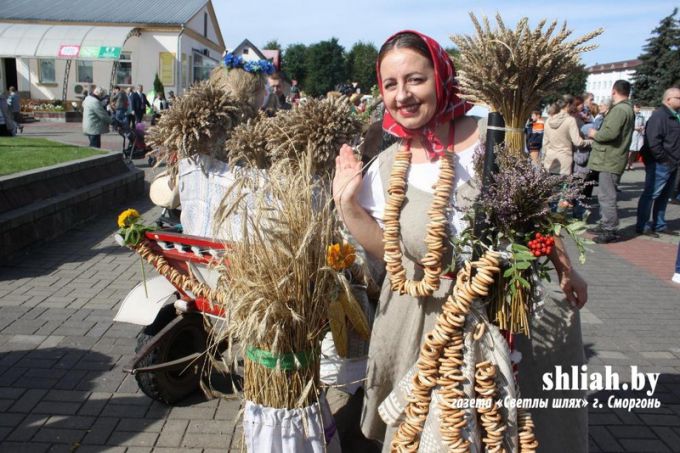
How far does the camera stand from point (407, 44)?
2062 mm

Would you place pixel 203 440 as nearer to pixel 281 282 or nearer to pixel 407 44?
pixel 281 282

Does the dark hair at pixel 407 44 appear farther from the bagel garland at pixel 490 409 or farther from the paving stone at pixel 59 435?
the paving stone at pixel 59 435

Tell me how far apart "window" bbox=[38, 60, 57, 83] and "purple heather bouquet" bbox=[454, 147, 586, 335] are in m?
37.0

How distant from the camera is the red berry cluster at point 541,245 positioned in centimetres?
175

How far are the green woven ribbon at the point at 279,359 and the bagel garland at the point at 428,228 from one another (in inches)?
21.7

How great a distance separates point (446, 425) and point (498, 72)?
1.13 m

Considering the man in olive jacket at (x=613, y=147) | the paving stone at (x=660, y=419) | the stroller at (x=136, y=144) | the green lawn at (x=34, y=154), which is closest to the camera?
the paving stone at (x=660, y=419)

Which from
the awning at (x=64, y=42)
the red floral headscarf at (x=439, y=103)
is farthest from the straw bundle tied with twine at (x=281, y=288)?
the awning at (x=64, y=42)

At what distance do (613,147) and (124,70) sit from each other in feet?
106

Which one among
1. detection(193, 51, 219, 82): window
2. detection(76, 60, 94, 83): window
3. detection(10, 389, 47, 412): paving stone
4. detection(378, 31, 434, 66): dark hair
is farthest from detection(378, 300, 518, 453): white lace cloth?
detection(193, 51, 219, 82): window

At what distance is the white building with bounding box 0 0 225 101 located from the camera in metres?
30.7

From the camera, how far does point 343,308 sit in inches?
101

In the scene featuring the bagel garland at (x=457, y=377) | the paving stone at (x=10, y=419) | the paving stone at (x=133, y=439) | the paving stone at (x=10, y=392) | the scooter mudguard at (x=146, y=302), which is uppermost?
the bagel garland at (x=457, y=377)

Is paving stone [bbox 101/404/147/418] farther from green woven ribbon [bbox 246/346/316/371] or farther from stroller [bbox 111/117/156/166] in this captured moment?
stroller [bbox 111/117/156/166]
